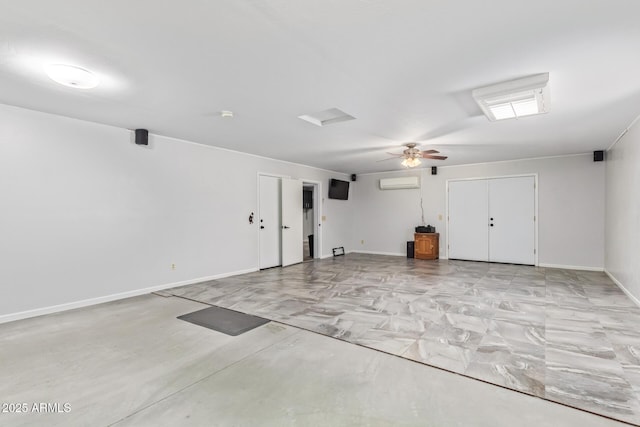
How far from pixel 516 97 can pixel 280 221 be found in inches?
202

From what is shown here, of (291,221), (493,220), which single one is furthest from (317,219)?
(493,220)

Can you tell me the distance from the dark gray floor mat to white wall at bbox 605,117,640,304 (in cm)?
485

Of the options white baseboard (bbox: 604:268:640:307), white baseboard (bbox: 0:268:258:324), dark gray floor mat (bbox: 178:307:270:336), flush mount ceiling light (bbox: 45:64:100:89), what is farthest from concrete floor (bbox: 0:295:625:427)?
white baseboard (bbox: 604:268:640:307)

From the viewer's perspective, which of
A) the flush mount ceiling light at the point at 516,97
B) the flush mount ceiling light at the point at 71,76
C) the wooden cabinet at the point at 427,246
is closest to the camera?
the flush mount ceiling light at the point at 71,76

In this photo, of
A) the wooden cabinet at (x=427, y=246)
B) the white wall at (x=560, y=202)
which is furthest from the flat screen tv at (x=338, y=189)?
the wooden cabinet at (x=427, y=246)

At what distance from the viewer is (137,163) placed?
4590mm

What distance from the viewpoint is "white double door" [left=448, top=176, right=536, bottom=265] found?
6.96 meters

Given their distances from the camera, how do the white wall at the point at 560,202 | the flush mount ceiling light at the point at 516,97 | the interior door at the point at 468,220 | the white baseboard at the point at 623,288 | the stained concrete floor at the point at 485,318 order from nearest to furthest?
the stained concrete floor at the point at 485,318
the flush mount ceiling light at the point at 516,97
the white baseboard at the point at 623,288
the white wall at the point at 560,202
the interior door at the point at 468,220

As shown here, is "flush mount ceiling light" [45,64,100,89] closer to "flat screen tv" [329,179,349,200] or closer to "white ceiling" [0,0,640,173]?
"white ceiling" [0,0,640,173]

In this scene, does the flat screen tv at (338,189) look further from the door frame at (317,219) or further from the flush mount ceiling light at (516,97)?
the flush mount ceiling light at (516,97)

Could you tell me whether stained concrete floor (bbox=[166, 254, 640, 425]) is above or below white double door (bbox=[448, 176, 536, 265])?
below

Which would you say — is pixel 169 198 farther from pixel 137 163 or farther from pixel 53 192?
pixel 53 192

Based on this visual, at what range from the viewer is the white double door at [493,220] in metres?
6.96

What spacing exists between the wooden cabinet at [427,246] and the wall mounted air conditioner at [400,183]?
1364 millimetres
